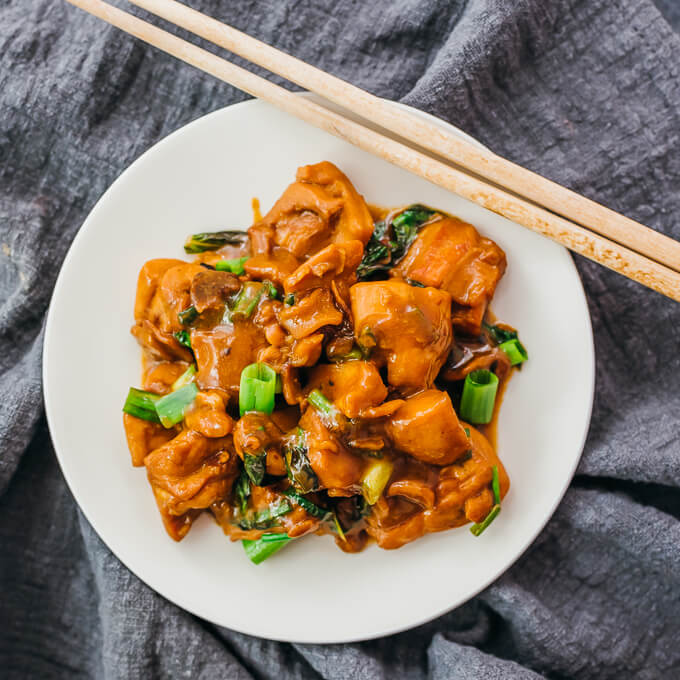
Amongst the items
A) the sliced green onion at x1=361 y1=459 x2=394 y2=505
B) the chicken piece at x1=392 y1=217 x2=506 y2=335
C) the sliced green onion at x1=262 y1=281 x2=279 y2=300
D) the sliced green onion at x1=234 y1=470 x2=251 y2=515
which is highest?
the chicken piece at x1=392 y1=217 x2=506 y2=335

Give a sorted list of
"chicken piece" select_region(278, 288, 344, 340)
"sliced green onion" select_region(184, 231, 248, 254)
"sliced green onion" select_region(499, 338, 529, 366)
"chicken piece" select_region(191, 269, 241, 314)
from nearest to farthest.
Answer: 1. "chicken piece" select_region(278, 288, 344, 340)
2. "chicken piece" select_region(191, 269, 241, 314)
3. "sliced green onion" select_region(499, 338, 529, 366)
4. "sliced green onion" select_region(184, 231, 248, 254)

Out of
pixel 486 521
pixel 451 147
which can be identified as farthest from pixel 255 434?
pixel 451 147

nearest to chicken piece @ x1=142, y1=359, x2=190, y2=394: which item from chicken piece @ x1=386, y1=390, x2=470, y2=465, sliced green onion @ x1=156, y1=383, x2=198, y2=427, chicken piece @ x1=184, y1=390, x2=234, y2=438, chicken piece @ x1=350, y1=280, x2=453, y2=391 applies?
sliced green onion @ x1=156, y1=383, x2=198, y2=427

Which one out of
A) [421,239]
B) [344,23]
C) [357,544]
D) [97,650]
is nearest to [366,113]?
[421,239]

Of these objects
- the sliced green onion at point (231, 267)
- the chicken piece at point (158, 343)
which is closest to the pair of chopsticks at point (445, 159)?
the sliced green onion at point (231, 267)

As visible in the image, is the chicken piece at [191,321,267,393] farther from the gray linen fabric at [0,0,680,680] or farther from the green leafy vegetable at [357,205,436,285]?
the gray linen fabric at [0,0,680,680]

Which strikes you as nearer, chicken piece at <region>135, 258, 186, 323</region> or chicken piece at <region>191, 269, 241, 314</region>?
chicken piece at <region>191, 269, 241, 314</region>
